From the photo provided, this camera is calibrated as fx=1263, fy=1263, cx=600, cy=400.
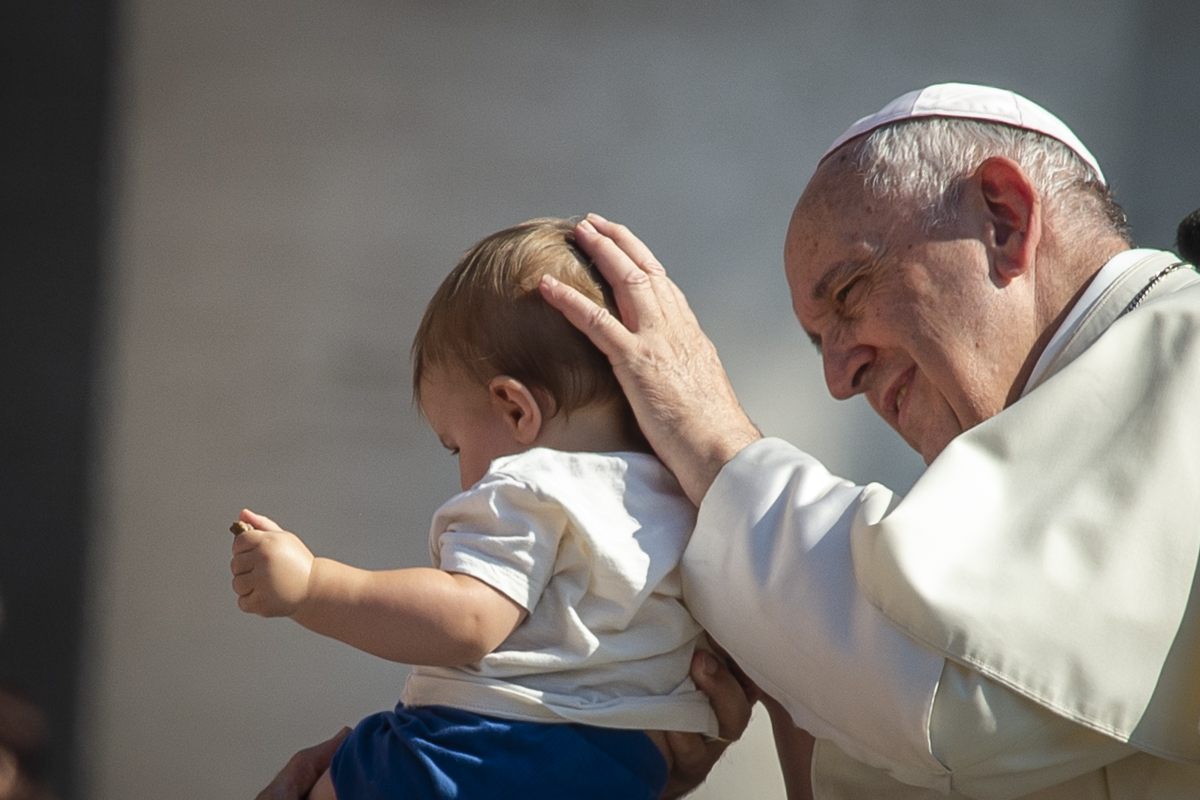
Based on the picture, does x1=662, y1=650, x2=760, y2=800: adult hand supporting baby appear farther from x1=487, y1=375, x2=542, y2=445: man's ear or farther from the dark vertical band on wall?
the dark vertical band on wall

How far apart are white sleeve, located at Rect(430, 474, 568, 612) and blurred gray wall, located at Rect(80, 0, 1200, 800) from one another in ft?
4.54

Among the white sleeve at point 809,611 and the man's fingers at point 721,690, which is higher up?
the white sleeve at point 809,611

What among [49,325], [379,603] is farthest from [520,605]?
[49,325]

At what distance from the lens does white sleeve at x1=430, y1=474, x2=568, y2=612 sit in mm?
1613

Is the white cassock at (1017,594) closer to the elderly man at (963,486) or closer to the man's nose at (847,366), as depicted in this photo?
the elderly man at (963,486)

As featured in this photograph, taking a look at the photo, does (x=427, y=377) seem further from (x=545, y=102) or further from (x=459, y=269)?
(x=545, y=102)

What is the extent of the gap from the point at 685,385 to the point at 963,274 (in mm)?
531

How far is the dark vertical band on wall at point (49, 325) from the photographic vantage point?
268 centimetres

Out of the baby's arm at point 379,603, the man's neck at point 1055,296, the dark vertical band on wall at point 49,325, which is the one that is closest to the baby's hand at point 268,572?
the baby's arm at point 379,603

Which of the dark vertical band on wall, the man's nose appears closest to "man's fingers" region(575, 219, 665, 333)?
the man's nose

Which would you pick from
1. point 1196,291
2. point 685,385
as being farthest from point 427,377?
point 1196,291

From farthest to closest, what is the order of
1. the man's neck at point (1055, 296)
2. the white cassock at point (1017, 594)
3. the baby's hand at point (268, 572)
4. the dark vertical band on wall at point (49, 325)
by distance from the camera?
the dark vertical band on wall at point (49, 325) → the man's neck at point (1055, 296) → the baby's hand at point (268, 572) → the white cassock at point (1017, 594)

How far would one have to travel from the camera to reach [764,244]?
11.4ft

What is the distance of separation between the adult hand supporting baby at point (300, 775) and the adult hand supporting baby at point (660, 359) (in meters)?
0.69
